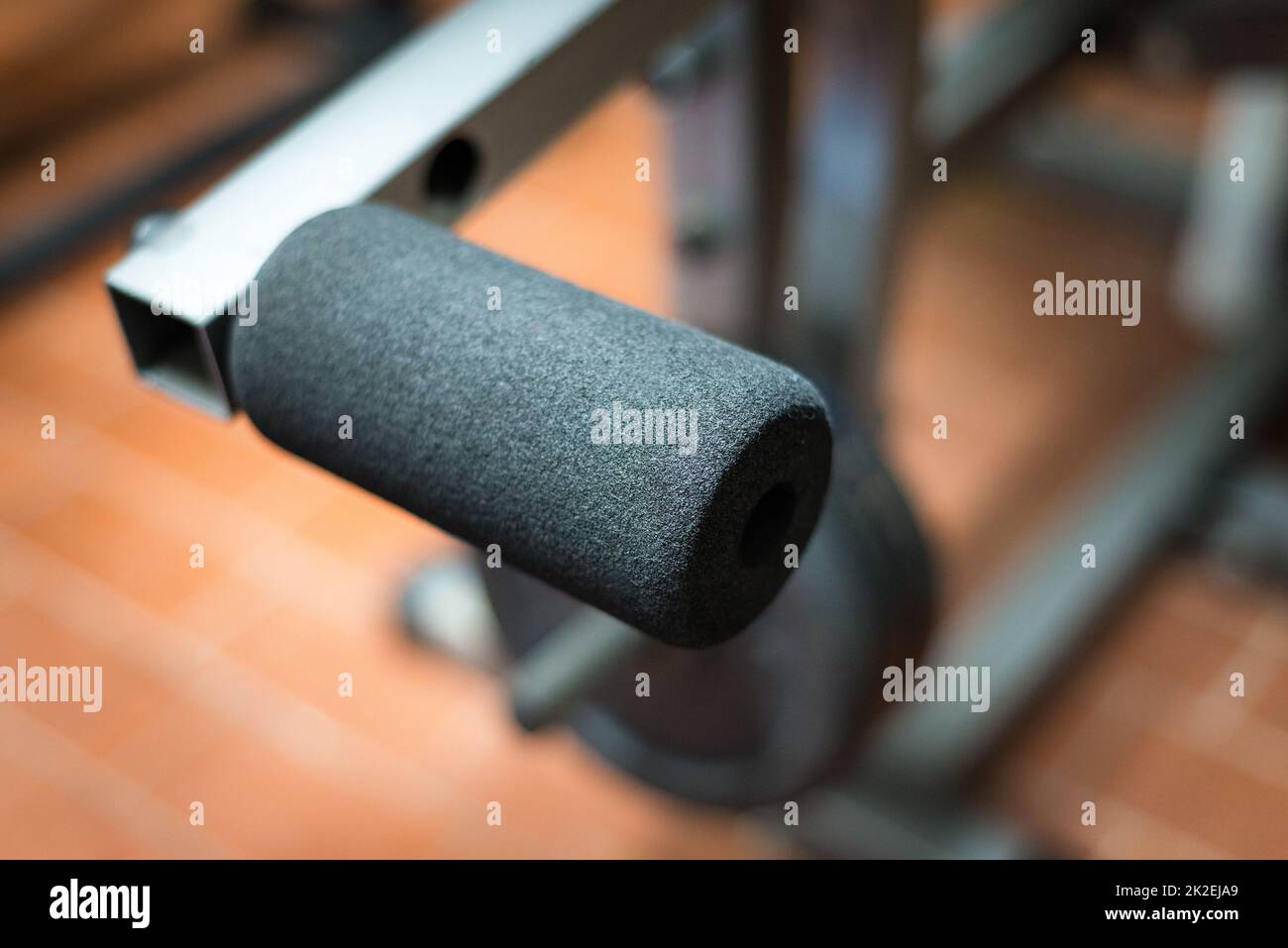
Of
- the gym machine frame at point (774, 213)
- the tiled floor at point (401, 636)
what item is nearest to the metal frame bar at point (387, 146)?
the gym machine frame at point (774, 213)

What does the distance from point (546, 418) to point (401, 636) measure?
998mm

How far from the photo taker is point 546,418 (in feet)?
1.40

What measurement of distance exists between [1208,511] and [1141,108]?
778mm

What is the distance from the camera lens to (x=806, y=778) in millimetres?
817

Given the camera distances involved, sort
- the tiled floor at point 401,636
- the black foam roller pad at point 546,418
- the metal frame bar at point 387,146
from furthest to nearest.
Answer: the tiled floor at point 401,636
the metal frame bar at point 387,146
the black foam roller pad at point 546,418

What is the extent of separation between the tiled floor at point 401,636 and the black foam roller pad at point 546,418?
498 mm

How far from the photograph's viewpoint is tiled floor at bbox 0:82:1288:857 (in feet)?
4.05

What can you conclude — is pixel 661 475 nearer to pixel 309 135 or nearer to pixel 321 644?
pixel 309 135

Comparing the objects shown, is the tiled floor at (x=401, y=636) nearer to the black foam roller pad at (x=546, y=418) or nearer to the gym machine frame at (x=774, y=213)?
the gym machine frame at (x=774, y=213)

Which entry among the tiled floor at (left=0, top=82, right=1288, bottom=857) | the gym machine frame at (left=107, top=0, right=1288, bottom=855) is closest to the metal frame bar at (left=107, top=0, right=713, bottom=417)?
the gym machine frame at (left=107, top=0, right=1288, bottom=855)

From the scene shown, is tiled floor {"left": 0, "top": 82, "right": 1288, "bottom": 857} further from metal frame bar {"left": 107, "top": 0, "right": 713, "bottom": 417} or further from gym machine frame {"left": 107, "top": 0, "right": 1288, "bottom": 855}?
metal frame bar {"left": 107, "top": 0, "right": 713, "bottom": 417}

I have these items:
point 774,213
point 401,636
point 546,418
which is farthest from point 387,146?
point 401,636

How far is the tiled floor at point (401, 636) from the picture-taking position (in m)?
1.23

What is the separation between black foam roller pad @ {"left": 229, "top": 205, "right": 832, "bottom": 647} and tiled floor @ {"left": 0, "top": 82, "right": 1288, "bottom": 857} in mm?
498
